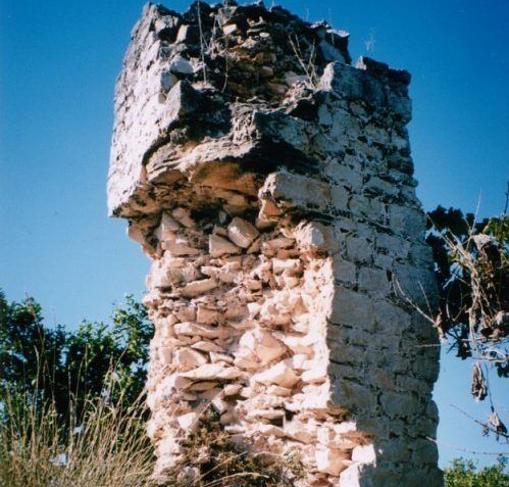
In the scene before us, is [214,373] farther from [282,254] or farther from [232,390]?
[282,254]

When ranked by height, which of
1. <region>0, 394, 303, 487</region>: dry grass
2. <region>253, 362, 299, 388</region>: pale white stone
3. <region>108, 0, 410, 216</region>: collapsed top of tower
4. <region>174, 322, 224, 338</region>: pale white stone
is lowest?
<region>0, 394, 303, 487</region>: dry grass

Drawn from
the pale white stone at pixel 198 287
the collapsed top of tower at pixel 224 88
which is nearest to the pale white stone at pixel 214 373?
the pale white stone at pixel 198 287

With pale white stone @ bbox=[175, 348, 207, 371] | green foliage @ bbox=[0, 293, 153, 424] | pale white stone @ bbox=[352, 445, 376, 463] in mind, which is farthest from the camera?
green foliage @ bbox=[0, 293, 153, 424]

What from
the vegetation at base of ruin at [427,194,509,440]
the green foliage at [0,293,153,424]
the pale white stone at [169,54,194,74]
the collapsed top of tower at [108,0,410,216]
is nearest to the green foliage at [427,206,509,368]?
the vegetation at base of ruin at [427,194,509,440]

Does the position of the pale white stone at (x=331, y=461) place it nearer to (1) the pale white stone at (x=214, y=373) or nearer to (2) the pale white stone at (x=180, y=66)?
(1) the pale white stone at (x=214, y=373)

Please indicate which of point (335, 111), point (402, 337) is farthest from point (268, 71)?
point (402, 337)

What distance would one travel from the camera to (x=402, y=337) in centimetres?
334

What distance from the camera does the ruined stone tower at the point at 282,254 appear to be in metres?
3.10

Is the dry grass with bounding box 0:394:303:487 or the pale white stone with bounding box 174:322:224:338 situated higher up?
the pale white stone with bounding box 174:322:224:338

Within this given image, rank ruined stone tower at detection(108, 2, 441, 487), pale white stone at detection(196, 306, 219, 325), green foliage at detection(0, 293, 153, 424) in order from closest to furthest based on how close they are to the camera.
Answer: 1. ruined stone tower at detection(108, 2, 441, 487)
2. pale white stone at detection(196, 306, 219, 325)
3. green foliage at detection(0, 293, 153, 424)

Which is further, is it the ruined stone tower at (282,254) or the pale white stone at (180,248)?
the pale white stone at (180,248)

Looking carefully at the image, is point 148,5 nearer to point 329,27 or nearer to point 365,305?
point 329,27

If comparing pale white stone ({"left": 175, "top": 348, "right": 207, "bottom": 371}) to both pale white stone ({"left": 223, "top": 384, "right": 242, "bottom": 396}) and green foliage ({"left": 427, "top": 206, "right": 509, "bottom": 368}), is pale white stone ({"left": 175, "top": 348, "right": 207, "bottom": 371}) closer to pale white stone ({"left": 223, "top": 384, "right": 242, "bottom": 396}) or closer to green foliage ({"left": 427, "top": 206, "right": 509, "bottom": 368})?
pale white stone ({"left": 223, "top": 384, "right": 242, "bottom": 396})

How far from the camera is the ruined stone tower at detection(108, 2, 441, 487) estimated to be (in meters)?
3.10
